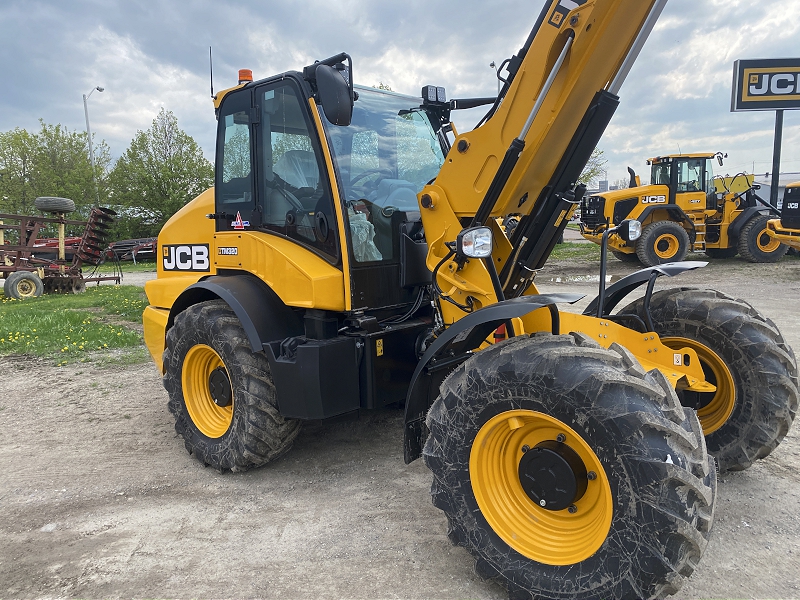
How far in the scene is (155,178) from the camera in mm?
31625

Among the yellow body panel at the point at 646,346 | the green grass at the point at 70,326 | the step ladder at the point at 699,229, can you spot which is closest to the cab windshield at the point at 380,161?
the yellow body panel at the point at 646,346

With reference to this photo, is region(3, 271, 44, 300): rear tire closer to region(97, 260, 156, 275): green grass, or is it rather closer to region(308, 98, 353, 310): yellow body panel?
region(97, 260, 156, 275): green grass

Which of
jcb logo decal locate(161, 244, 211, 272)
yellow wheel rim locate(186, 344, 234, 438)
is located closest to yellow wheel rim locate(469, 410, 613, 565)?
yellow wheel rim locate(186, 344, 234, 438)

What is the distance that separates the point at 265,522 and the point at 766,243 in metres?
17.2

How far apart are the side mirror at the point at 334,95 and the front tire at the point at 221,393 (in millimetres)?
1573

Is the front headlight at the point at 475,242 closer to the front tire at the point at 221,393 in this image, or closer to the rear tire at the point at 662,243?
the front tire at the point at 221,393

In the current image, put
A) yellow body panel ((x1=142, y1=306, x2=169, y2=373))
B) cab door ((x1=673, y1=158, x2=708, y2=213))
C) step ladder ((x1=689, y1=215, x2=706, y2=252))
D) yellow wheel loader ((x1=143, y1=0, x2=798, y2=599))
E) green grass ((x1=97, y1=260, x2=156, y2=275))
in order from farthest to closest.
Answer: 1. green grass ((x1=97, y1=260, x2=156, y2=275))
2. step ladder ((x1=689, y1=215, x2=706, y2=252))
3. cab door ((x1=673, y1=158, x2=708, y2=213))
4. yellow body panel ((x1=142, y1=306, x2=169, y2=373))
5. yellow wheel loader ((x1=143, y1=0, x2=798, y2=599))

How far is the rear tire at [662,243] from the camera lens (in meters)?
15.8

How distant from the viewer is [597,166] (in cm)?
2984

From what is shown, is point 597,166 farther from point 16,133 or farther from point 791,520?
point 16,133

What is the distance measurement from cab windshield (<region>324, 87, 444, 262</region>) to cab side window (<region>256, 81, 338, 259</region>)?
15 cm

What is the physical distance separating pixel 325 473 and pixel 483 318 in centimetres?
183

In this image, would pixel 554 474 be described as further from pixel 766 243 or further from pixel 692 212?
pixel 766 243

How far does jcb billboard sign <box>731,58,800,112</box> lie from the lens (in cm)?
1998
